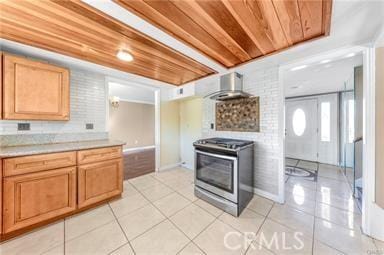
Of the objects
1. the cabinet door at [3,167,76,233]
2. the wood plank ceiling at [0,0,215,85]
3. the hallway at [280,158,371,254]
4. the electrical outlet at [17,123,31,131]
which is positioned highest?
the wood plank ceiling at [0,0,215,85]

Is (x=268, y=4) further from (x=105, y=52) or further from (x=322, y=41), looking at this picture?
(x=105, y=52)

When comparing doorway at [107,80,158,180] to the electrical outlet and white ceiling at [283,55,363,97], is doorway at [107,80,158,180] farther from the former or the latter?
white ceiling at [283,55,363,97]

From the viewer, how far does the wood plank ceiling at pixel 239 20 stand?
124 cm

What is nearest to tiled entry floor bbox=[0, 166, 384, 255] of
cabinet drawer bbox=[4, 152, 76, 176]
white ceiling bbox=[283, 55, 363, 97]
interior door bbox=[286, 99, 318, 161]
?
cabinet drawer bbox=[4, 152, 76, 176]

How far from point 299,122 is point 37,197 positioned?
20.8 ft

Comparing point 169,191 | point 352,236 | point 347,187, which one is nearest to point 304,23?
point 352,236

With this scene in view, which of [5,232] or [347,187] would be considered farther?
[347,187]

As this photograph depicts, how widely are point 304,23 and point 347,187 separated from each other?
3.23 metres

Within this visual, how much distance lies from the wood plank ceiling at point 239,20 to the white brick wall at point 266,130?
0.66 metres

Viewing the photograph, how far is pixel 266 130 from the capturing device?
2.52 m

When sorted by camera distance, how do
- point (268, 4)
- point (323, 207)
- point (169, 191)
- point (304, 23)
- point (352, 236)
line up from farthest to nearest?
1. point (169, 191)
2. point (323, 207)
3. point (352, 236)
4. point (304, 23)
5. point (268, 4)

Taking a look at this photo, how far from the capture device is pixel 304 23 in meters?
1.46

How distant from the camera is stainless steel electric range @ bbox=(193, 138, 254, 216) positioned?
2.05 metres

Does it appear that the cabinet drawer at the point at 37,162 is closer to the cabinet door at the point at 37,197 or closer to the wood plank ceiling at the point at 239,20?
the cabinet door at the point at 37,197
